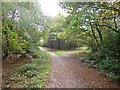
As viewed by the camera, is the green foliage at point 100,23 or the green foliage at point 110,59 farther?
the green foliage at point 110,59

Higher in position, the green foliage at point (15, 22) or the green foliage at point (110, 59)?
the green foliage at point (15, 22)

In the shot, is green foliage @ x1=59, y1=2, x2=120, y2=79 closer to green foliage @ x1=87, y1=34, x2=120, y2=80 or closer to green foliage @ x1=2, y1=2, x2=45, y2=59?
green foliage @ x1=87, y1=34, x2=120, y2=80

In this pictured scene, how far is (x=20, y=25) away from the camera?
9.23m

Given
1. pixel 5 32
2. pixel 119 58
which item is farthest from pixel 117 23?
pixel 5 32

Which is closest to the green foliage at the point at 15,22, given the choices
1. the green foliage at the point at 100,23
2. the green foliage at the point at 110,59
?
the green foliage at the point at 100,23

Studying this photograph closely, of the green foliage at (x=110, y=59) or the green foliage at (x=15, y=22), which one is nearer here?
the green foliage at (x=15, y=22)

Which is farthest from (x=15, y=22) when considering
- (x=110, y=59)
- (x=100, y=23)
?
(x=100, y=23)

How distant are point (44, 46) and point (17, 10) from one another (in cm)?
2423

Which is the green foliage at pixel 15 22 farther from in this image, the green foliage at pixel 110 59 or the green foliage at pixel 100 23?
the green foliage at pixel 110 59

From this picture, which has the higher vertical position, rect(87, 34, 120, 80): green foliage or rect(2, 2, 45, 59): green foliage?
rect(2, 2, 45, 59): green foliage

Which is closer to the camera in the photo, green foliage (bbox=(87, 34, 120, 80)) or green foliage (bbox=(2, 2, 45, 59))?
green foliage (bbox=(2, 2, 45, 59))

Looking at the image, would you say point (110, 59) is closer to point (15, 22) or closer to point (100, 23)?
point (100, 23)

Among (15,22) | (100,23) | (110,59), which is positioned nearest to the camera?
(15,22)

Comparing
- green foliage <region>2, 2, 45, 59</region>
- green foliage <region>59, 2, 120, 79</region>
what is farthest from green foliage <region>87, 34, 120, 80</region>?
green foliage <region>2, 2, 45, 59</region>
